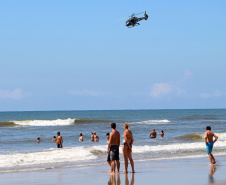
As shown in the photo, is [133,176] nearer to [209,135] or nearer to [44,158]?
[209,135]

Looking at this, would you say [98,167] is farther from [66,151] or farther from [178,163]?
[66,151]

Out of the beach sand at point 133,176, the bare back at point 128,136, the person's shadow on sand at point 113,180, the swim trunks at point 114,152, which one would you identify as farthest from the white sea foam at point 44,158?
the bare back at point 128,136

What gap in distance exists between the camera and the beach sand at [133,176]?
422 inches

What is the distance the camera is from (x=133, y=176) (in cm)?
1147

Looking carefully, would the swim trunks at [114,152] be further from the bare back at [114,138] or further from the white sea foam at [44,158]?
the white sea foam at [44,158]

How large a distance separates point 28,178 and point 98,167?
2.99 meters

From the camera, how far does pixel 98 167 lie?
46.0 feet

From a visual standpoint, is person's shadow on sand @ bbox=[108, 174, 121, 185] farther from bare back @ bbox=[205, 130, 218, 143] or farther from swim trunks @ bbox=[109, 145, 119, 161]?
bare back @ bbox=[205, 130, 218, 143]

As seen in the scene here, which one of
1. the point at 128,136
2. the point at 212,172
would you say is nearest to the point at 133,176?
the point at 128,136

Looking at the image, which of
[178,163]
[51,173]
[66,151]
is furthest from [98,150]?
[51,173]

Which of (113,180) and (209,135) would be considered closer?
(113,180)

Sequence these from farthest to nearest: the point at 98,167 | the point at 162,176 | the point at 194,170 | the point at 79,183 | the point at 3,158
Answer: the point at 3,158, the point at 98,167, the point at 194,170, the point at 162,176, the point at 79,183

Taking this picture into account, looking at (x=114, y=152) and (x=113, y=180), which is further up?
(x=114, y=152)

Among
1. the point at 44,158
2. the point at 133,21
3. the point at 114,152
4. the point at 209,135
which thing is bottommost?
the point at 44,158
